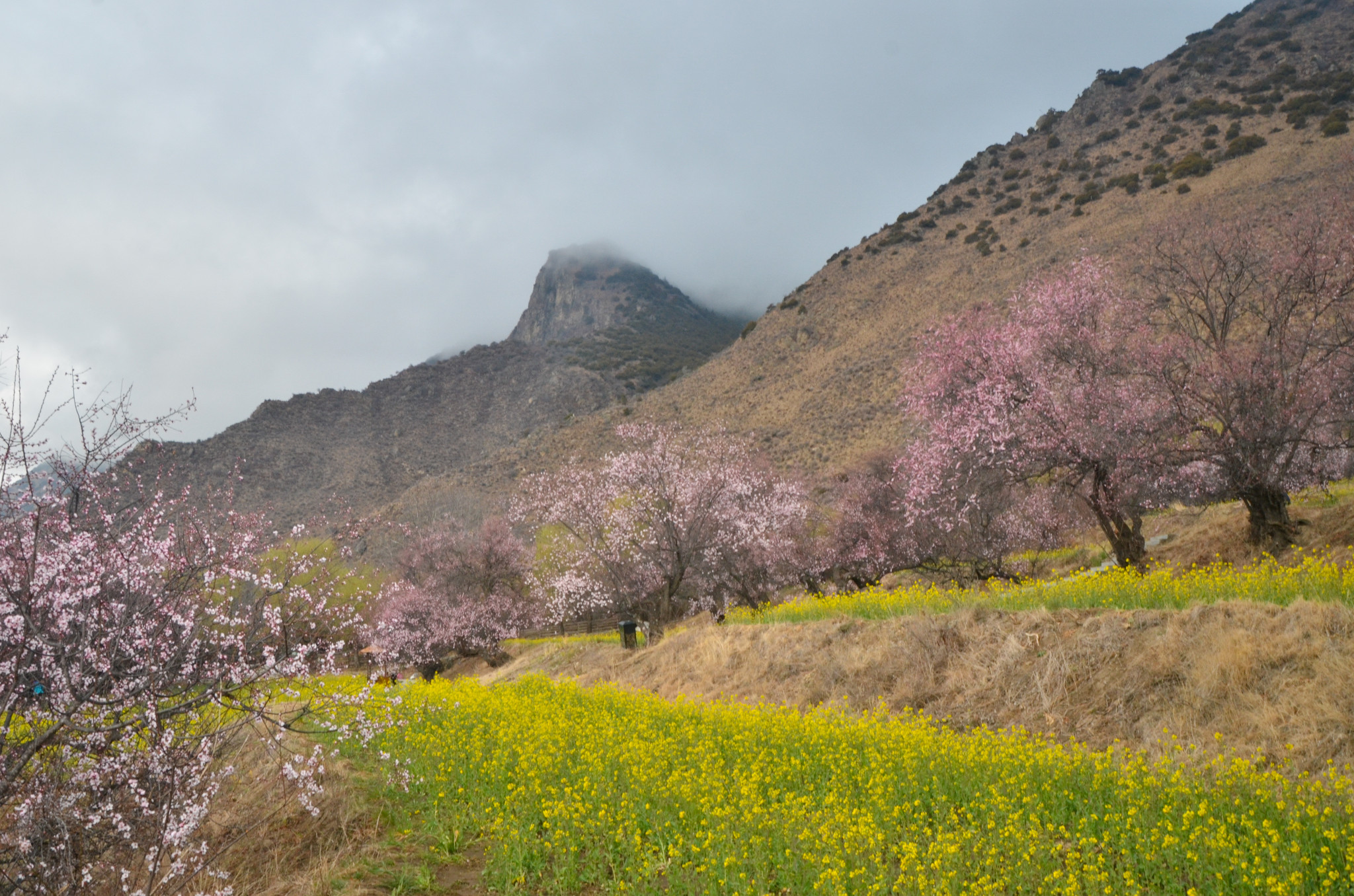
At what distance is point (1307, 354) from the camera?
43.7 feet

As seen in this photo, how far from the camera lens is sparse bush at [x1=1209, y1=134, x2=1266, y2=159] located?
45875 millimetres

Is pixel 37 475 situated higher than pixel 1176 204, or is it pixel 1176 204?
pixel 1176 204

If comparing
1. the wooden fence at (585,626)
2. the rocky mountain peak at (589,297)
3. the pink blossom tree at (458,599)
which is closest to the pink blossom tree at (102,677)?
the pink blossom tree at (458,599)

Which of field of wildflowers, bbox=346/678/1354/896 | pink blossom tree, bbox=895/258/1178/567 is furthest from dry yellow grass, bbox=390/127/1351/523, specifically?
field of wildflowers, bbox=346/678/1354/896

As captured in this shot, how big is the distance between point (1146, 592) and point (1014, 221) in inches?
2237

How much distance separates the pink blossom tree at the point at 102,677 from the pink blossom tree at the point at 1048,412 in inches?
515

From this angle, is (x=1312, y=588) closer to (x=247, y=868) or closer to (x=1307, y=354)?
(x=1307, y=354)

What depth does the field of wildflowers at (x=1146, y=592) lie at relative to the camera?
8.70 meters

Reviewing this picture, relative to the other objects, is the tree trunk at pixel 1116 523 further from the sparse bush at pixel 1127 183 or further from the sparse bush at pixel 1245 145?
the sparse bush at pixel 1127 183

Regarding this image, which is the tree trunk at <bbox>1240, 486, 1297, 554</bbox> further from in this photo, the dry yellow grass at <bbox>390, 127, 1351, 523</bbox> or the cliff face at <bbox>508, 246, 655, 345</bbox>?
the cliff face at <bbox>508, 246, 655, 345</bbox>

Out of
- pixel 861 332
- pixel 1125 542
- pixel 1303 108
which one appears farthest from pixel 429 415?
pixel 1303 108

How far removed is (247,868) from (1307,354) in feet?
60.1

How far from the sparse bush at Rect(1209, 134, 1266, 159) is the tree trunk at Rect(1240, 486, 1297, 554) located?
47.0 metres

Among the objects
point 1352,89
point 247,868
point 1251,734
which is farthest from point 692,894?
point 1352,89
